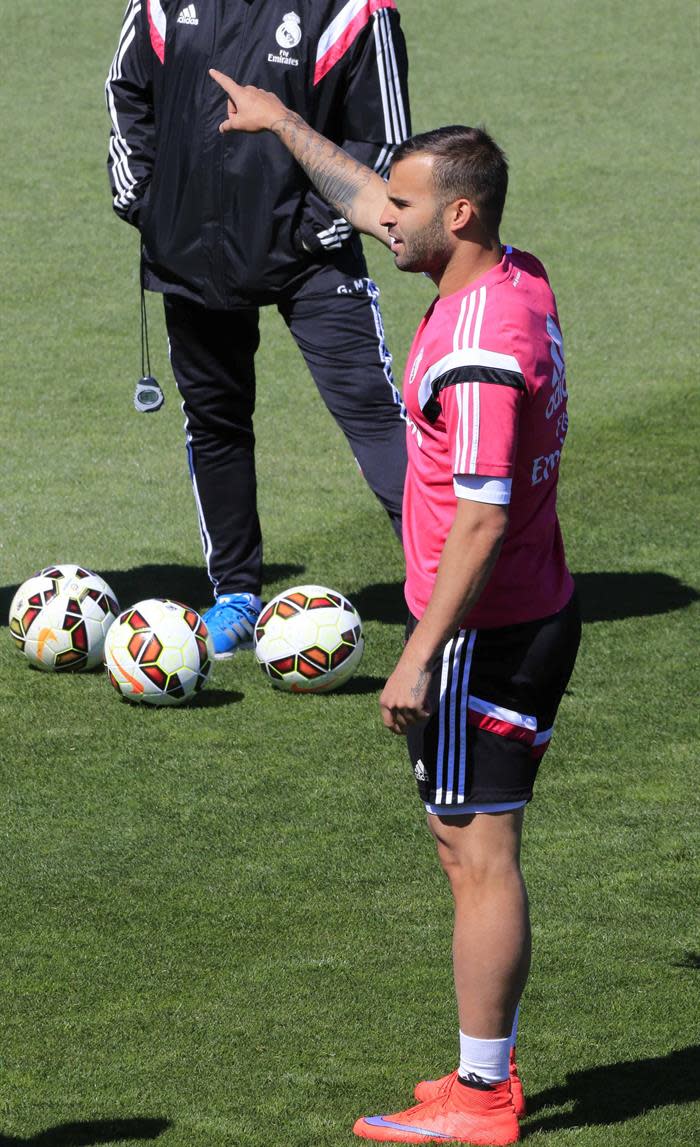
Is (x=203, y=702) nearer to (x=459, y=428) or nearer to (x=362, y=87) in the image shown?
(x=362, y=87)

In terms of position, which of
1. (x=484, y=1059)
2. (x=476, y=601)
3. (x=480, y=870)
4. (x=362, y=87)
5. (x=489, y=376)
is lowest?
(x=484, y=1059)

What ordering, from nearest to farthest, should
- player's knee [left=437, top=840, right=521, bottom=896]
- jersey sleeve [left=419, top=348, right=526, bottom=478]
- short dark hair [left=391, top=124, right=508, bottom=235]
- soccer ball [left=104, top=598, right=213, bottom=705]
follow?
jersey sleeve [left=419, top=348, right=526, bottom=478], short dark hair [left=391, top=124, right=508, bottom=235], player's knee [left=437, top=840, right=521, bottom=896], soccer ball [left=104, top=598, right=213, bottom=705]

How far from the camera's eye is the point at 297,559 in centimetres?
886

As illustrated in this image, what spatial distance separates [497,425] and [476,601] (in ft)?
1.22

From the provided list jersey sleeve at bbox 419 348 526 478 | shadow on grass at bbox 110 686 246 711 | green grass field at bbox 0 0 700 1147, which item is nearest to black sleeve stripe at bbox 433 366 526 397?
jersey sleeve at bbox 419 348 526 478

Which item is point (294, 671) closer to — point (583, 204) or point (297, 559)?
point (297, 559)

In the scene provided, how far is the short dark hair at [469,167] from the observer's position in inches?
152

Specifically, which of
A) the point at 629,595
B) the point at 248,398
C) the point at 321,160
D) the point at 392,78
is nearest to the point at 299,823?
the point at 321,160

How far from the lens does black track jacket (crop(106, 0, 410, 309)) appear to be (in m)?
7.05

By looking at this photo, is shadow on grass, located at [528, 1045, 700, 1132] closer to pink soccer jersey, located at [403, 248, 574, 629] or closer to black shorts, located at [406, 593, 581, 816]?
black shorts, located at [406, 593, 581, 816]

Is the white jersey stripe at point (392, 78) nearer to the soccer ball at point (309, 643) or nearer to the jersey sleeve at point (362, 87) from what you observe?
the jersey sleeve at point (362, 87)

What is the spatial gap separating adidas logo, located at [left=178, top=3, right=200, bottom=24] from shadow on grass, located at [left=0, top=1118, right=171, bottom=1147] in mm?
4491

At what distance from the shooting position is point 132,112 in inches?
294

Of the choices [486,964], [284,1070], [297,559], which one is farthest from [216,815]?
[297,559]
